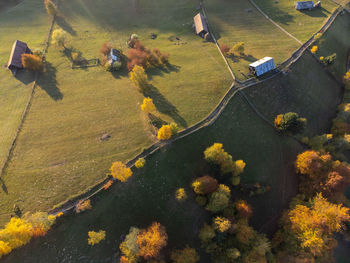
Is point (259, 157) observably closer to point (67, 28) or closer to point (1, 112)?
point (1, 112)

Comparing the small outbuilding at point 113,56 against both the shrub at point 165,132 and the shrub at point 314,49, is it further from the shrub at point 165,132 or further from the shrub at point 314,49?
the shrub at point 314,49

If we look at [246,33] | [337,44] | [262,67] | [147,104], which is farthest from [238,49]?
[337,44]

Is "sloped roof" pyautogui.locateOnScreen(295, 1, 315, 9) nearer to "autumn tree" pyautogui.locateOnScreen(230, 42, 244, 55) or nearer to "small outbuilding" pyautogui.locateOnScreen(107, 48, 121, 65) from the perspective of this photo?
"autumn tree" pyautogui.locateOnScreen(230, 42, 244, 55)

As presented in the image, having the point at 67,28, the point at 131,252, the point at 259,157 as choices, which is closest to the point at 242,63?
the point at 259,157

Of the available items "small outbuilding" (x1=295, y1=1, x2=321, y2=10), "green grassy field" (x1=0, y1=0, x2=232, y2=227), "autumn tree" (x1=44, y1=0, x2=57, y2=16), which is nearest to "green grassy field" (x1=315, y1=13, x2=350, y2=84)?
"small outbuilding" (x1=295, y1=1, x2=321, y2=10)

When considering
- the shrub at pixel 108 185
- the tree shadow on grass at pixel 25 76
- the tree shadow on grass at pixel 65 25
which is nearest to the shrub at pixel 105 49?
the tree shadow on grass at pixel 65 25
